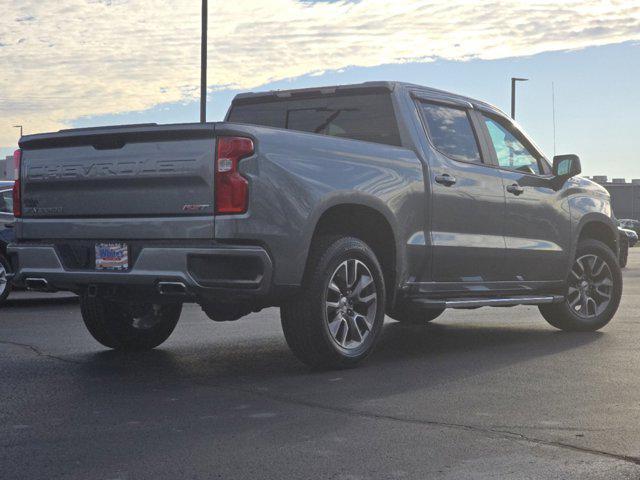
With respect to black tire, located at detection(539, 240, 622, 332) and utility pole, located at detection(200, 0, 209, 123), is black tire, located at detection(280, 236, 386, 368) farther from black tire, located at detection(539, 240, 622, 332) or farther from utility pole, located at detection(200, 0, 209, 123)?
utility pole, located at detection(200, 0, 209, 123)

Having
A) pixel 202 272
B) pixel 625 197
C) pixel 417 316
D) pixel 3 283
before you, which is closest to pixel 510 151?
pixel 417 316

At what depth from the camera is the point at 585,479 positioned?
4324 millimetres

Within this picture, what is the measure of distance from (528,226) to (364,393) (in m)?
3.23

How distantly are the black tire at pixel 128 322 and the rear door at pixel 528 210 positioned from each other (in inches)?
111

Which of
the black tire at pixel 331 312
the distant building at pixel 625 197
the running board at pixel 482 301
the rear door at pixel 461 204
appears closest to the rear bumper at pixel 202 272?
the black tire at pixel 331 312

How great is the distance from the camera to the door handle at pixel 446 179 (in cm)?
802

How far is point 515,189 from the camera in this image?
888 centimetres

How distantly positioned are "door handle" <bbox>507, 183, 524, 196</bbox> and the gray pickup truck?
0.07 ft

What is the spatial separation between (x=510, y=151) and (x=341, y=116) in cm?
169

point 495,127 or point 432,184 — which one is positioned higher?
point 495,127

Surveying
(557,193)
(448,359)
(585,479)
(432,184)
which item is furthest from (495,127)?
(585,479)

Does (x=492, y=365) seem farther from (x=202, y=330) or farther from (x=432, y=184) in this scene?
(x=202, y=330)

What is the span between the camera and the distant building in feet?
362

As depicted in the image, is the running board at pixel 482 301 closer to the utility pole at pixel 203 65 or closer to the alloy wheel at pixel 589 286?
the alloy wheel at pixel 589 286
